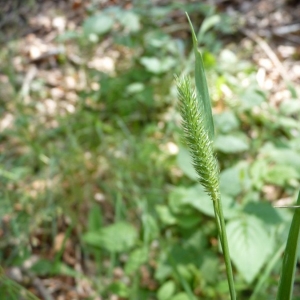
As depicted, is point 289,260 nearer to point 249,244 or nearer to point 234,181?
point 249,244

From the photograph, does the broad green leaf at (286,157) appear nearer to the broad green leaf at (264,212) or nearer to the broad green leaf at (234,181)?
the broad green leaf at (234,181)

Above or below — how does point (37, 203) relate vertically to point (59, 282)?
above

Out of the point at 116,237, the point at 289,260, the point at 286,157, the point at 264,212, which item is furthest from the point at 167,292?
the point at 289,260

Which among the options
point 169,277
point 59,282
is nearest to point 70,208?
point 59,282

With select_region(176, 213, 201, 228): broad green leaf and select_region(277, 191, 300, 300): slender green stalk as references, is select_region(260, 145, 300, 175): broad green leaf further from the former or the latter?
select_region(277, 191, 300, 300): slender green stalk

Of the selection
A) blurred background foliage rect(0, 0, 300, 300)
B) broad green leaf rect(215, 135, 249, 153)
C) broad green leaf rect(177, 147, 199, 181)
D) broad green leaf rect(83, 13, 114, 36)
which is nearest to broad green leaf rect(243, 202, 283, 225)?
blurred background foliage rect(0, 0, 300, 300)

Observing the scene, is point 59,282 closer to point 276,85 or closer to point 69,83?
point 69,83
